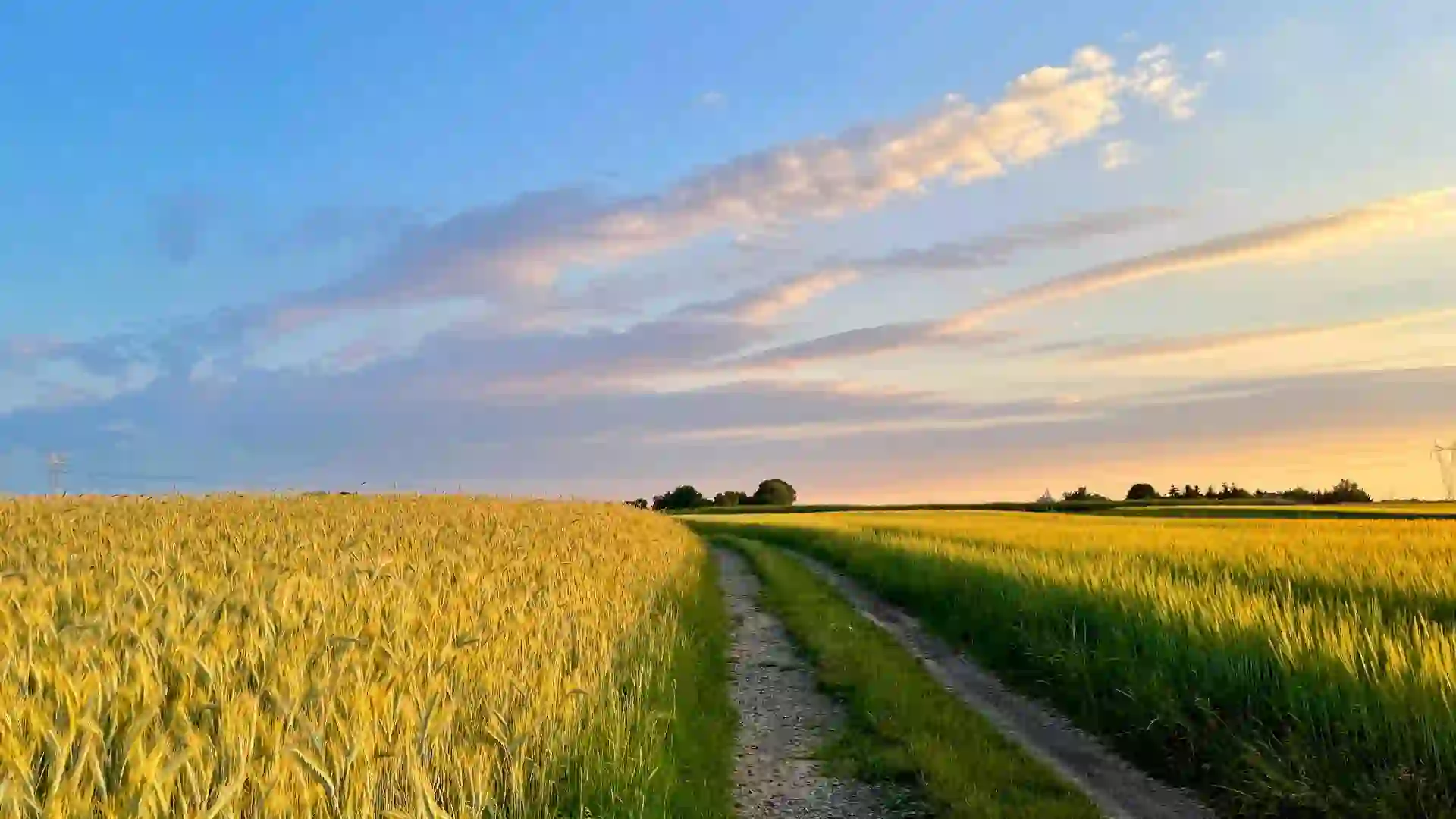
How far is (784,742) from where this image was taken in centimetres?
1018

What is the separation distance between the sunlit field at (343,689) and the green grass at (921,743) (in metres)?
1.54

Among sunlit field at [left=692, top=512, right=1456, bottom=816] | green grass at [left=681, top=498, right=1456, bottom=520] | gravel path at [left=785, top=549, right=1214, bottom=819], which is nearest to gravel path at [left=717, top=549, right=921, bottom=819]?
gravel path at [left=785, top=549, right=1214, bottom=819]

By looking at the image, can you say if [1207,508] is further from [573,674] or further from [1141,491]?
[573,674]

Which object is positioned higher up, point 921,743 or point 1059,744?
point 921,743

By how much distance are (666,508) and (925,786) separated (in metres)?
101

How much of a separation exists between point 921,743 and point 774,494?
108125 mm

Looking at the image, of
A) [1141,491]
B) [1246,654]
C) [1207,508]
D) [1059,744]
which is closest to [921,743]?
[1059,744]

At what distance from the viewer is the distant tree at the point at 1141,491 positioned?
326 feet

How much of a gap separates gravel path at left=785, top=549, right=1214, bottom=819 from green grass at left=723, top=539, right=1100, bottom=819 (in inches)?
13.0

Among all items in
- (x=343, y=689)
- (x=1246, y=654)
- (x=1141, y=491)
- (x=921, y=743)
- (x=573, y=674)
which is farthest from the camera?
(x=1141, y=491)

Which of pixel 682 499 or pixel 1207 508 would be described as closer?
pixel 1207 508

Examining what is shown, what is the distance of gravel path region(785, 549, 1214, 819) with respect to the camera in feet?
27.6

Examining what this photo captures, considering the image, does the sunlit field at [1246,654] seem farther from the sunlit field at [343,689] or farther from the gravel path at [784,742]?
the sunlit field at [343,689]

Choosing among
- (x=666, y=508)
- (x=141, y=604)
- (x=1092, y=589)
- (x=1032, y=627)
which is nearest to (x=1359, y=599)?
(x=1092, y=589)
